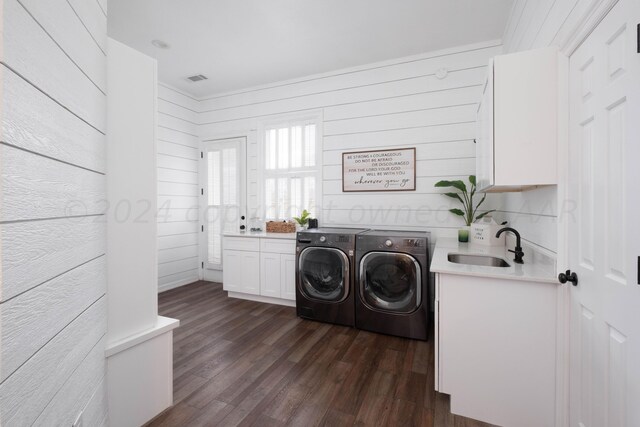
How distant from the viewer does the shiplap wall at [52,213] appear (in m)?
0.67

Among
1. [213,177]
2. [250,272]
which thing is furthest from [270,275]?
[213,177]

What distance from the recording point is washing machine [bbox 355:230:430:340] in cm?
256

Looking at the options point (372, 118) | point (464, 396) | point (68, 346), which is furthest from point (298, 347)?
point (372, 118)

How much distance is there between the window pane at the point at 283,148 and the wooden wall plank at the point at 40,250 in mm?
2921

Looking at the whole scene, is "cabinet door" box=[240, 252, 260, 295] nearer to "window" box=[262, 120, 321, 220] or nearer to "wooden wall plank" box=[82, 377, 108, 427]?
"window" box=[262, 120, 321, 220]

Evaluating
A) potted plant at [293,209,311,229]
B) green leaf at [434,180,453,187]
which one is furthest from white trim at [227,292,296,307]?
green leaf at [434,180,453,187]

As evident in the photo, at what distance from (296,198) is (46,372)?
3.19m

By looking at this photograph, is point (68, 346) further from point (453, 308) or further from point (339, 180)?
point (339, 180)

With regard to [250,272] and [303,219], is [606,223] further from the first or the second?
[250,272]

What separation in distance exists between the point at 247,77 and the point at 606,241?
3.95 metres

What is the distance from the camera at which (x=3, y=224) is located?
644 mm

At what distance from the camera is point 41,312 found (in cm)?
80

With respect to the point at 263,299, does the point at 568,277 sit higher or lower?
higher

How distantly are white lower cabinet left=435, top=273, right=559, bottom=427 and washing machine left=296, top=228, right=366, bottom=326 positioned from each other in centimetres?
119
